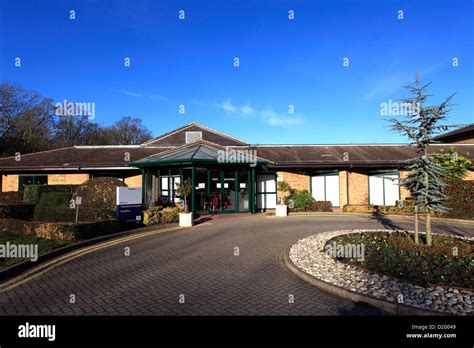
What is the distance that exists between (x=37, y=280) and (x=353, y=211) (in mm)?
16196

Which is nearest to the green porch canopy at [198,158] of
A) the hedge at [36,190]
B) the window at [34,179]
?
the hedge at [36,190]

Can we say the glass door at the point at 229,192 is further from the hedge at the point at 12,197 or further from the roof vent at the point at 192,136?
the hedge at the point at 12,197

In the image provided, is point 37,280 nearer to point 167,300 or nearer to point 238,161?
point 167,300

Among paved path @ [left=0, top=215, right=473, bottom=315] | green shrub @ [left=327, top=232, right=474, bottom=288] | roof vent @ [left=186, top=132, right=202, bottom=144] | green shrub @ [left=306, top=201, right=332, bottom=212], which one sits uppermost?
roof vent @ [left=186, top=132, right=202, bottom=144]

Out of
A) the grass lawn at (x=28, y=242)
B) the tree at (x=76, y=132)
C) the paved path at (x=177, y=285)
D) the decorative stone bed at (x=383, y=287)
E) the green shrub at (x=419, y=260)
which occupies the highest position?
the tree at (x=76, y=132)

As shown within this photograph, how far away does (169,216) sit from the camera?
12.1 meters

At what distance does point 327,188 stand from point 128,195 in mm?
13634

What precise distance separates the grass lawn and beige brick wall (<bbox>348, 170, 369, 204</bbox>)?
17.2 metres

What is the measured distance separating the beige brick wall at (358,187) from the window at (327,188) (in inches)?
39.2

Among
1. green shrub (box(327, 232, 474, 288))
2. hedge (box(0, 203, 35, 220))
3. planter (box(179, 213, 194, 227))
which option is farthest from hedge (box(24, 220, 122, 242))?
green shrub (box(327, 232, 474, 288))

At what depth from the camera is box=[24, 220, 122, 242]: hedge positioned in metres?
8.41

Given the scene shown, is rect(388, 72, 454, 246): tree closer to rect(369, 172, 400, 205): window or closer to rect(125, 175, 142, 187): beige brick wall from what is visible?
rect(369, 172, 400, 205): window

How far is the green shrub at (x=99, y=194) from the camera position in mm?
11727
